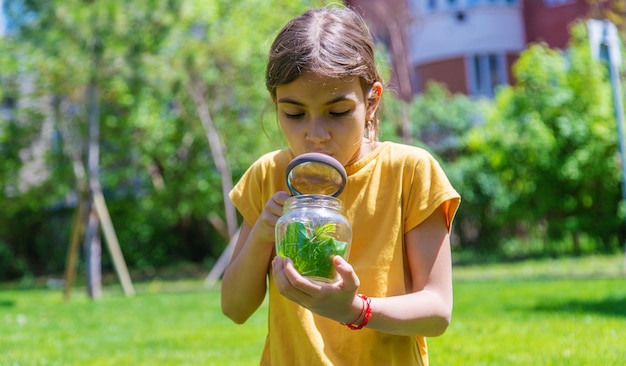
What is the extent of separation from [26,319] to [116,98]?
317 inches

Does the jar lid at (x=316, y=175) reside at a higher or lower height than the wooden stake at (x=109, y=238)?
higher

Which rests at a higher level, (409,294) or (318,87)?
(318,87)

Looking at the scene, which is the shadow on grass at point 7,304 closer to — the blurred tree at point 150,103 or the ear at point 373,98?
the blurred tree at point 150,103

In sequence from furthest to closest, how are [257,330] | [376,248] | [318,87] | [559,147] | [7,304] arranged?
[559,147] < [7,304] < [257,330] < [376,248] < [318,87]

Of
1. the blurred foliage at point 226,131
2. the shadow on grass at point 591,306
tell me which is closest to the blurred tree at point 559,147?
the blurred foliage at point 226,131

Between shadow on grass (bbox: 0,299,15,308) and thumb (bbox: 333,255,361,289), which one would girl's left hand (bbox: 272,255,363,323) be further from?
shadow on grass (bbox: 0,299,15,308)

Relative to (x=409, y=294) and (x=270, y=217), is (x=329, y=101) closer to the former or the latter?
(x=270, y=217)

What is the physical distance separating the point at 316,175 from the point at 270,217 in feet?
0.66

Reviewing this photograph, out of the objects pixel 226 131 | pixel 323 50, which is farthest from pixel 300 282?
pixel 226 131

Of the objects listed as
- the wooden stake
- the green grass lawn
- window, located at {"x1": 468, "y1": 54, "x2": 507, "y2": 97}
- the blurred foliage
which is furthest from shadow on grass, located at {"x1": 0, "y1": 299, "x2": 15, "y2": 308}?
window, located at {"x1": 468, "y1": 54, "x2": 507, "y2": 97}

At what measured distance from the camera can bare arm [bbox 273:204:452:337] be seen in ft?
5.80

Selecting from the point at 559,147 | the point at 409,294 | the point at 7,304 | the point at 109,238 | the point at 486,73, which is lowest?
the point at 7,304

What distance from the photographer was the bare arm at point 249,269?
211 centimetres

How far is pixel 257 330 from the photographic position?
22.4 ft
